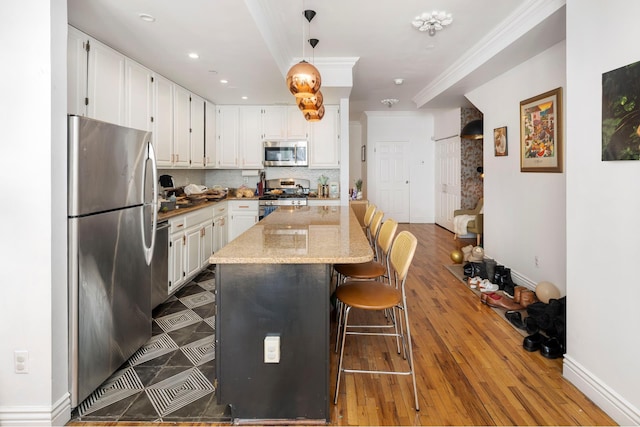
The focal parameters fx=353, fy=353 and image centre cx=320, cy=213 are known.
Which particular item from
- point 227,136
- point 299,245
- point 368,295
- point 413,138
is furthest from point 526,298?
point 413,138

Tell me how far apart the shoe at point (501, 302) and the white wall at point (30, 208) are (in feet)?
11.3

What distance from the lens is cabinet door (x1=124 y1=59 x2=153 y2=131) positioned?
331 centimetres

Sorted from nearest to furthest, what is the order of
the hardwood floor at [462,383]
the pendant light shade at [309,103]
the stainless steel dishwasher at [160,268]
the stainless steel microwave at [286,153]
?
the hardwood floor at [462,383] → the pendant light shade at [309,103] → the stainless steel dishwasher at [160,268] → the stainless steel microwave at [286,153]

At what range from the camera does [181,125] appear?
4535 millimetres

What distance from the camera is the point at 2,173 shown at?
5.80 ft

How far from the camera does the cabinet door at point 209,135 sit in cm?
541

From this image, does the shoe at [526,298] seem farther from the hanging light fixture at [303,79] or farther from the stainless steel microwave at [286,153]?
the stainless steel microwave at [286,153]

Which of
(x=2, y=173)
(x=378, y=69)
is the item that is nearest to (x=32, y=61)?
(x=2, y=173)

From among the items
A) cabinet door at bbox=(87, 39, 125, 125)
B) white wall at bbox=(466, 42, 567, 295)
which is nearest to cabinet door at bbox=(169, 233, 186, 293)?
cabinet door at bbox=(87, 39, 125, 125)

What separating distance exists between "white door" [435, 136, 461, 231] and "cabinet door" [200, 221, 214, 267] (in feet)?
16.7

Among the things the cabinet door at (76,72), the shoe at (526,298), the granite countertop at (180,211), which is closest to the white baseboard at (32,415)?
the granite countertop at (180,211)

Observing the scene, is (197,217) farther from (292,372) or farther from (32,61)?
(292,372)

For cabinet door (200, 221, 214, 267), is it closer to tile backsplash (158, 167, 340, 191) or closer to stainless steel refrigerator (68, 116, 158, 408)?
tile backsplash (158, 167, 340, 191)

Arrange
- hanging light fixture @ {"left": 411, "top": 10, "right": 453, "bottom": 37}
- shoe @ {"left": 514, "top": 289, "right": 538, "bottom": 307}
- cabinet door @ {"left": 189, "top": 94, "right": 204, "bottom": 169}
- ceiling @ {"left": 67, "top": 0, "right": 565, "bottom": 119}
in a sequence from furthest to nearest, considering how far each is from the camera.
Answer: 1. cabinet door @ {"left": 189, "top": 94, "right": 204, "bottom": 169}
2. shoe @ {"left": 514, "top": 289, "right": 538, "bottom": 307}
3. hanging light fixture @ {"left": 411, "top": 10, "right": 453, "bottom": 37}
4. ceiling @ {"left": 67, "top": 0, "right": 565, "bottom": 119}
